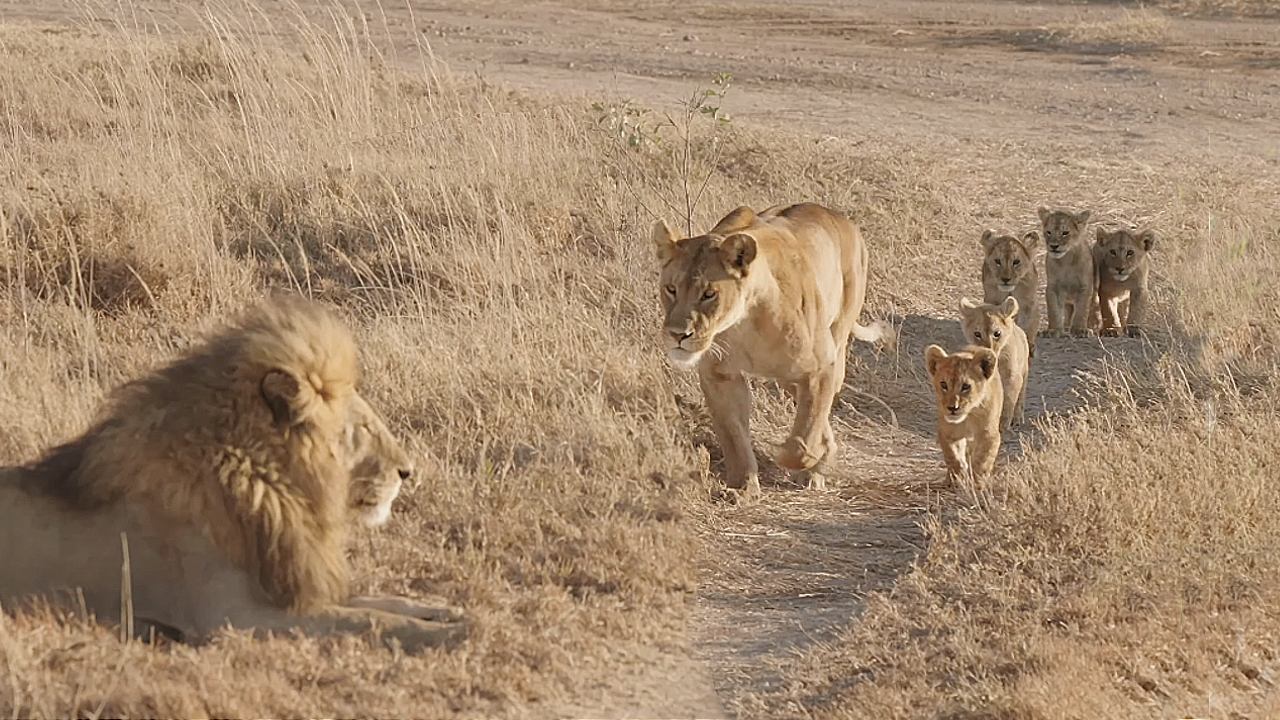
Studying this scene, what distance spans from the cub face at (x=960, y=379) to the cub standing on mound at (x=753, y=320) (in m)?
0.45

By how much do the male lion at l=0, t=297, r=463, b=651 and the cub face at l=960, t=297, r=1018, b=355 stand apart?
4.02 m

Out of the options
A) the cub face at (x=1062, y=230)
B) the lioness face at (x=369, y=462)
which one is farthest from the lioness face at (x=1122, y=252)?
the lioness face at (x=369, y=462)

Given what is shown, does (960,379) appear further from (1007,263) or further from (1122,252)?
(1122,252)

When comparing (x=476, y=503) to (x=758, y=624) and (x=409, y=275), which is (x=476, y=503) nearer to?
(x=758, y=624)

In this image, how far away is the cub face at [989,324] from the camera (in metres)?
8.56

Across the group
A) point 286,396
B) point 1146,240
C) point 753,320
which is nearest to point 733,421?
point 753,320

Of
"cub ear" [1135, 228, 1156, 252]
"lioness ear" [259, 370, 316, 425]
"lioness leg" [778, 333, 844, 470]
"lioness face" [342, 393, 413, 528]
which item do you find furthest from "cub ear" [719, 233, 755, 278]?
"cub ear" [1135, 228, 1156, 252]

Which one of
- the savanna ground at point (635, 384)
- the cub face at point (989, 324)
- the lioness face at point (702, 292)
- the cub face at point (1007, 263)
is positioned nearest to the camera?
the savanna ground at point (635, 384)

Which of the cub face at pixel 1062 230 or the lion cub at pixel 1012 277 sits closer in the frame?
the lion cub at pixel 1012 277

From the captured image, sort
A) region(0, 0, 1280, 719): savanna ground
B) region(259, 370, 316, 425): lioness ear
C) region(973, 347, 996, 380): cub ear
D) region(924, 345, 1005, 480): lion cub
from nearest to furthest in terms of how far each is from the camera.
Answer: region(259, 370, 316, 425): lioness ear, region(0, 0, 1280, 719): savanna ground, region(924, 345, 1005, 480): lion cub, region(973, 347, 996, 380): cub ear

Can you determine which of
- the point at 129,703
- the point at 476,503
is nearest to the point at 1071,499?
the point at 476,503

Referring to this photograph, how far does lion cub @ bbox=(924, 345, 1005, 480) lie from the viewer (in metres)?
7.69

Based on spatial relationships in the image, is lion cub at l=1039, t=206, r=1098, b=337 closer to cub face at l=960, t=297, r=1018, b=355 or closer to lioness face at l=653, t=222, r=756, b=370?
cub face at l=960, t=297, r=1018, b=355

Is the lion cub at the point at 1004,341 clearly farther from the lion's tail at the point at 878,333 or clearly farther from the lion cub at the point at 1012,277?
the lion cub at the point at 1012,277
